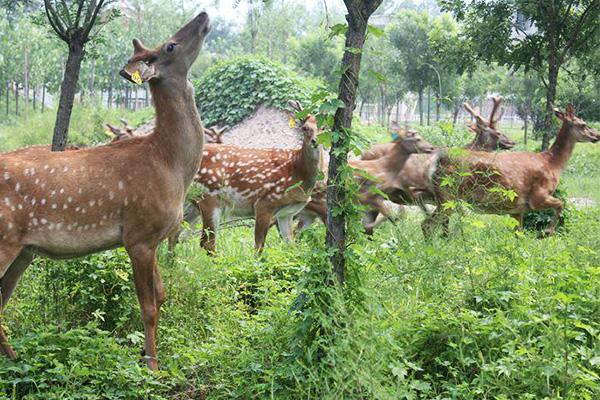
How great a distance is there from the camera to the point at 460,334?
4.88 metres

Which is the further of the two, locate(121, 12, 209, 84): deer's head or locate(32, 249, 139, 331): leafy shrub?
locate(32, 249, 139, 331): leafy shrub

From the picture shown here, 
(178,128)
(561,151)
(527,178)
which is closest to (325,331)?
(178,128)

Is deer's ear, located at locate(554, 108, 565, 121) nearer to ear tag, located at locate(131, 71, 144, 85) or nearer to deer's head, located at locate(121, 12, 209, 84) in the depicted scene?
deer's head, located at locate(121, 12, 209, 84)

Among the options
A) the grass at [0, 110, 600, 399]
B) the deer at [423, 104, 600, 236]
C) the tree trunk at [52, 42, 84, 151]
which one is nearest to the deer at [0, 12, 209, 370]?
the grass at [0, 110, 600, 399]

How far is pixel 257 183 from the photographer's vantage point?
360 inches

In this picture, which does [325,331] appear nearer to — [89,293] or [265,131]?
[89,293]

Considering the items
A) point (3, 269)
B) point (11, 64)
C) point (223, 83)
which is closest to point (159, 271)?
point (3, 269)

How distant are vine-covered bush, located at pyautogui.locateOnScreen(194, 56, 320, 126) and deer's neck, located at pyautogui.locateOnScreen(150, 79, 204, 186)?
→ 12.6 meters

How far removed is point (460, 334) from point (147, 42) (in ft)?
194

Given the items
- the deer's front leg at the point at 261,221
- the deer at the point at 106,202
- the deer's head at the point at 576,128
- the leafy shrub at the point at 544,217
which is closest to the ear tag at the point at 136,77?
the deer at the point at 106,202

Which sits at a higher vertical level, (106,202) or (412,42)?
(412,42)

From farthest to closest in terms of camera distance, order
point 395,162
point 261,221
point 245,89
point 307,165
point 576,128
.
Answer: point 245,89, point 576,128, point 395,162, point 307,165, point 261,221

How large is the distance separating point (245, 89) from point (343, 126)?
14.9 metres

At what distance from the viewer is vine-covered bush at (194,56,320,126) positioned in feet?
61.3
